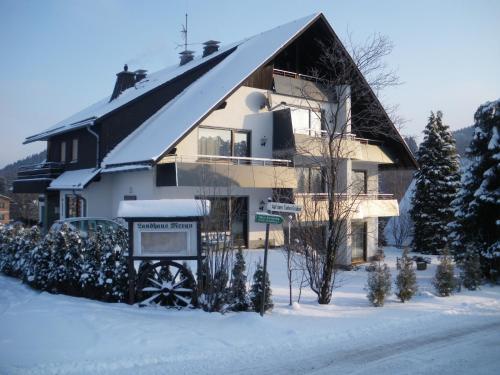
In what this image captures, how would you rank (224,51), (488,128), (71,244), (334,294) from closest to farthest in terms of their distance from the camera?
(71,244), (334,294), (488,128), (224,51)

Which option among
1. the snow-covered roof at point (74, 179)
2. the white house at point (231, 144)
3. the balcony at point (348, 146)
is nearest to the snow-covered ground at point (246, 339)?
the white house at point (231, 144)

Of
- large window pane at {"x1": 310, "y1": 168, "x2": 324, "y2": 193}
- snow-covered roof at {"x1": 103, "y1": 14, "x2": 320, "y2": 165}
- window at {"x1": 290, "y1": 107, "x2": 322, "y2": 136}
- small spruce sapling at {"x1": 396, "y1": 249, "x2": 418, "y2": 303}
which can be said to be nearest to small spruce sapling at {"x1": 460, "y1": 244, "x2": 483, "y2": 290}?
small spruce sapling at {"x1": 396, "y1": 249, "x2": 418, "y2": 303}

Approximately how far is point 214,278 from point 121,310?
6.16 feet

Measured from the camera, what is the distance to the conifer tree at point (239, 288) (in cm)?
918

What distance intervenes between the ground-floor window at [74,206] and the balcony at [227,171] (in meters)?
5.91

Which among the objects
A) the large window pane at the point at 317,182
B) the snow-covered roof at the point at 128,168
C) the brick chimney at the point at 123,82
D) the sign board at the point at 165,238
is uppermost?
the brick chimney at the point at 123,82

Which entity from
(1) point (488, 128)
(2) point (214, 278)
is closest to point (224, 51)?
(1) point (488, 128)

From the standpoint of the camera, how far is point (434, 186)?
28781 mm

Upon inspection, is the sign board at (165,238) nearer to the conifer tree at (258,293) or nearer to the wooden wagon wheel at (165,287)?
the wooden wagon wheel at (165,287)

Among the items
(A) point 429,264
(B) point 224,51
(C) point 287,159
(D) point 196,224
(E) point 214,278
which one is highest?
(B) point 224,51

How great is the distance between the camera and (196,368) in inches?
254

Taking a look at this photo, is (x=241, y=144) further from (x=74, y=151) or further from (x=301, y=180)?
(x=74, y=151)

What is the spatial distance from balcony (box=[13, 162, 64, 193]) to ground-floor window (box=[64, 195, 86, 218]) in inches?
81.6

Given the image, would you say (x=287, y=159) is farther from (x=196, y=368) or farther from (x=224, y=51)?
(x=196, y=368)
